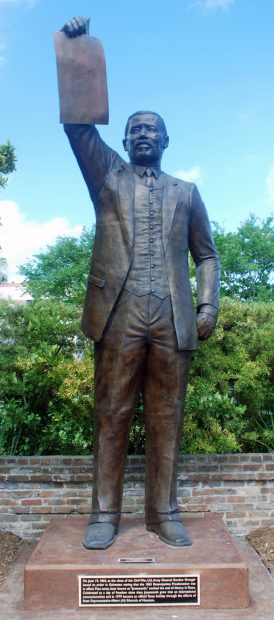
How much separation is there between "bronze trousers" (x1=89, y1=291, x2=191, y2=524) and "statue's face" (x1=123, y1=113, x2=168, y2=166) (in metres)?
0.89

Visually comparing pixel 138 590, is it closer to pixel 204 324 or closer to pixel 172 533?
pixel 172 533

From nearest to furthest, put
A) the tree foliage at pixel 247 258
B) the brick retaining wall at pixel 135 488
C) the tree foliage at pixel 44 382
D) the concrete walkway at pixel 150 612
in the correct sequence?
1. the concrete walkway at pixel 150 612
2. the brick retaining wall at pixel 135 488
3. the tree foliage at pixel 44 382
4. the tree foliage at pixel 247 258

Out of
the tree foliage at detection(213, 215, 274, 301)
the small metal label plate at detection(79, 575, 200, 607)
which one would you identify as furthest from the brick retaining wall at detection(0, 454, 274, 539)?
the tree foliage at detection(213, 215, 274, 301)

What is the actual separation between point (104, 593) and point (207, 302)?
1792 millimetres

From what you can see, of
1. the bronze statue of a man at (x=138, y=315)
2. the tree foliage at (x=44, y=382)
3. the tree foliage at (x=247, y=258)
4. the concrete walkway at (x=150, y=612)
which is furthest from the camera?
the tree foliage at (x=247, y=258)

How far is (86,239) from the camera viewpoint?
93.4ft

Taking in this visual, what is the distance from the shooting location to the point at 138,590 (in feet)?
10.4

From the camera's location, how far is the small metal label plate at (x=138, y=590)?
10.4 feet

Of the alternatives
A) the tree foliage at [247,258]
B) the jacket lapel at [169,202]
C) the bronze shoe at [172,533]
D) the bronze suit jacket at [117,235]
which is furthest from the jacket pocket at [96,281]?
the tree foliage at [247,258]

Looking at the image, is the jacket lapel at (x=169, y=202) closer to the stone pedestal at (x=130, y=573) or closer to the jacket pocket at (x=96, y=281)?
the jacket pocket at (x=96, y=281)

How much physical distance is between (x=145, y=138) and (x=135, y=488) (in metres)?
2.76

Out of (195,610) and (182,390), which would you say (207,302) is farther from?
(195,610)

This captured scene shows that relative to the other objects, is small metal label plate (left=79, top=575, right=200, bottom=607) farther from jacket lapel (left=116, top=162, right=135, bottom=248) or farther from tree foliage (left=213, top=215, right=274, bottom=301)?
tree foliage (left=213, top=215, right=274, bottom=301)

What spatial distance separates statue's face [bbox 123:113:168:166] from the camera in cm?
380
